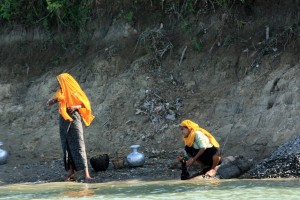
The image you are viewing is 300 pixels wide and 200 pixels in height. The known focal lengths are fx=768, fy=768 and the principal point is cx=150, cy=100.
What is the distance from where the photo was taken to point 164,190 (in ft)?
32.8

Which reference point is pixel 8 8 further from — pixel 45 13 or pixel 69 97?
pixel 69 97

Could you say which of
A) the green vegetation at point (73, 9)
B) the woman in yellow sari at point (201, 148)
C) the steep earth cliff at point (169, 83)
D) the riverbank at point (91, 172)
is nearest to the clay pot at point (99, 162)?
the riverbank at point (91, 172)

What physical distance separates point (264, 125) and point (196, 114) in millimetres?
1434

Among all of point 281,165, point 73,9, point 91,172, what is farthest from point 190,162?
point 73,9

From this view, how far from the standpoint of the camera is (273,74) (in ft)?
43.5

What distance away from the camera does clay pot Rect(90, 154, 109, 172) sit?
39.5 ft

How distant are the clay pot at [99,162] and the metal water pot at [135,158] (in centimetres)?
36

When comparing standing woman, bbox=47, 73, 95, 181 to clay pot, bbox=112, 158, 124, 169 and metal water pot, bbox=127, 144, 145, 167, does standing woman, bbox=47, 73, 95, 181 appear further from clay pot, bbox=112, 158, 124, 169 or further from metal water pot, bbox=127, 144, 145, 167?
metal water pot, bbox=127, 144, 145, 167

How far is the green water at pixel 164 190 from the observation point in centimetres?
934

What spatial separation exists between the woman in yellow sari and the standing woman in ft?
5.03

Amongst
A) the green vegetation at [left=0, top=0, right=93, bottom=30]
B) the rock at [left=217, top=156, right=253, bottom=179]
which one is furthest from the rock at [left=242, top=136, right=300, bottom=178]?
the green vegetation at [left=0, top=0, right=93, bottom=30]

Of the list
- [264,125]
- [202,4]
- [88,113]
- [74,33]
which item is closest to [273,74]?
[264,125]

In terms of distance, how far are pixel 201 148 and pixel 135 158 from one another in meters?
A: 1.23

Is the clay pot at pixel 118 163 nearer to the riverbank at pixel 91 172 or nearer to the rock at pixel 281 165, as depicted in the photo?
the riverbank at pixel 91 172
